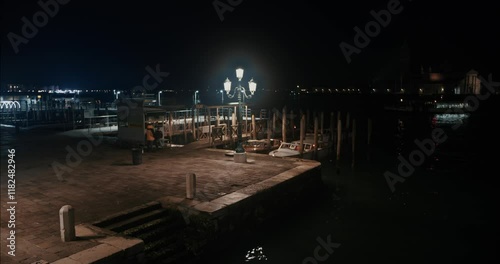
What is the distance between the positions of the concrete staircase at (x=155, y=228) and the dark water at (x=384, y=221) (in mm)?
831

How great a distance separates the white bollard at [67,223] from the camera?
612 centimetres

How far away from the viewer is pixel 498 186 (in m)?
15.6

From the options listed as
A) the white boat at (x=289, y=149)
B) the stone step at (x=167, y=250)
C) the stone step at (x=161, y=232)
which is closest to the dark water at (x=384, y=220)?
the stone step at (x=167, y=250)

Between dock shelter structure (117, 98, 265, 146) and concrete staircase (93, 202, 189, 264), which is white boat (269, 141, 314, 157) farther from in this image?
concrete staircase (93, 202, 189, 264)

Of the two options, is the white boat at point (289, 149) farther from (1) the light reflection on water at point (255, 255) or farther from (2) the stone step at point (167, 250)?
(2) the stone step at point (167, 250)

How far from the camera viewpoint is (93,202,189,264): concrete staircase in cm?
728

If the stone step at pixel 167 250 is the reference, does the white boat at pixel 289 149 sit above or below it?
above

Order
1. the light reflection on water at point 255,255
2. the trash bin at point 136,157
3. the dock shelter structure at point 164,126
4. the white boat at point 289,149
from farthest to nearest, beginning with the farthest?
the white boat at point 289,149
the dock shelter structure at point 164,126
the trash bin at point 136,157
the light reflection on water at point 255,255

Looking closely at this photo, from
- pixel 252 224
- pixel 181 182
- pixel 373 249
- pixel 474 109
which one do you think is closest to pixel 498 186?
pixel 373 249

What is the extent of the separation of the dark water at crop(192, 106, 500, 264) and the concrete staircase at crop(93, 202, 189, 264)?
831mm

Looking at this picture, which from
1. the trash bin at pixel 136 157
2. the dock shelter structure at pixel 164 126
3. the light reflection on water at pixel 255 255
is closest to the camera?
the light reflection on water at pixel 255 255

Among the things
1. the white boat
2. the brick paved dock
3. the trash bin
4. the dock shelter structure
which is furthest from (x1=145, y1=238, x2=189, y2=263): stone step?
the white boat

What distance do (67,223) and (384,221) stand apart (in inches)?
339

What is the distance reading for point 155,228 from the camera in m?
7.83
